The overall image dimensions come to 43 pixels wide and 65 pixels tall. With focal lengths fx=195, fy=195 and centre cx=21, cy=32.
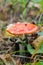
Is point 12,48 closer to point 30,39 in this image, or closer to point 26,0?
point 30,39

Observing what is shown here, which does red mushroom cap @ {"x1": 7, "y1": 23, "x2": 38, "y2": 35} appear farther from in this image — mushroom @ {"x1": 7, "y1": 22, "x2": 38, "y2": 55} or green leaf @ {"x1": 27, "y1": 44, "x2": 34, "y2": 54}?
green leaf @ {"x1": 27, "y1": 44, "x2": 34, "y2": 54}

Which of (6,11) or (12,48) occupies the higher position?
(6,11)

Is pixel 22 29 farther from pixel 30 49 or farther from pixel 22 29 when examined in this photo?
pixel 30 49

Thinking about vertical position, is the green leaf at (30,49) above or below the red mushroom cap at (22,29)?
below

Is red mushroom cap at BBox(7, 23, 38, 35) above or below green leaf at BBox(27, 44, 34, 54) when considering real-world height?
above

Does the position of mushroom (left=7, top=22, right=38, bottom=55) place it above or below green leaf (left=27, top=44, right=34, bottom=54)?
above

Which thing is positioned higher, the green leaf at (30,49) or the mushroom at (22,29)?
the mushroom at (22,29)

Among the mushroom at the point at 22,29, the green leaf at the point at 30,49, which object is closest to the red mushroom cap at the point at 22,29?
the mushroom at the point at 22,29

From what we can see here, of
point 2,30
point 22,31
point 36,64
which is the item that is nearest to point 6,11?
point 2,30

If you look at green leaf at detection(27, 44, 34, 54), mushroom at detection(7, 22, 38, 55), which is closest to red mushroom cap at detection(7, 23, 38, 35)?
mushroom at detection(7, 22, 38, 55)

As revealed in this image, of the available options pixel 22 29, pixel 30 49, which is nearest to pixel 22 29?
pixel 22 29

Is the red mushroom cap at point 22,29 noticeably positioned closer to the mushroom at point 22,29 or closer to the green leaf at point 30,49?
the mushroom at point 22,29
